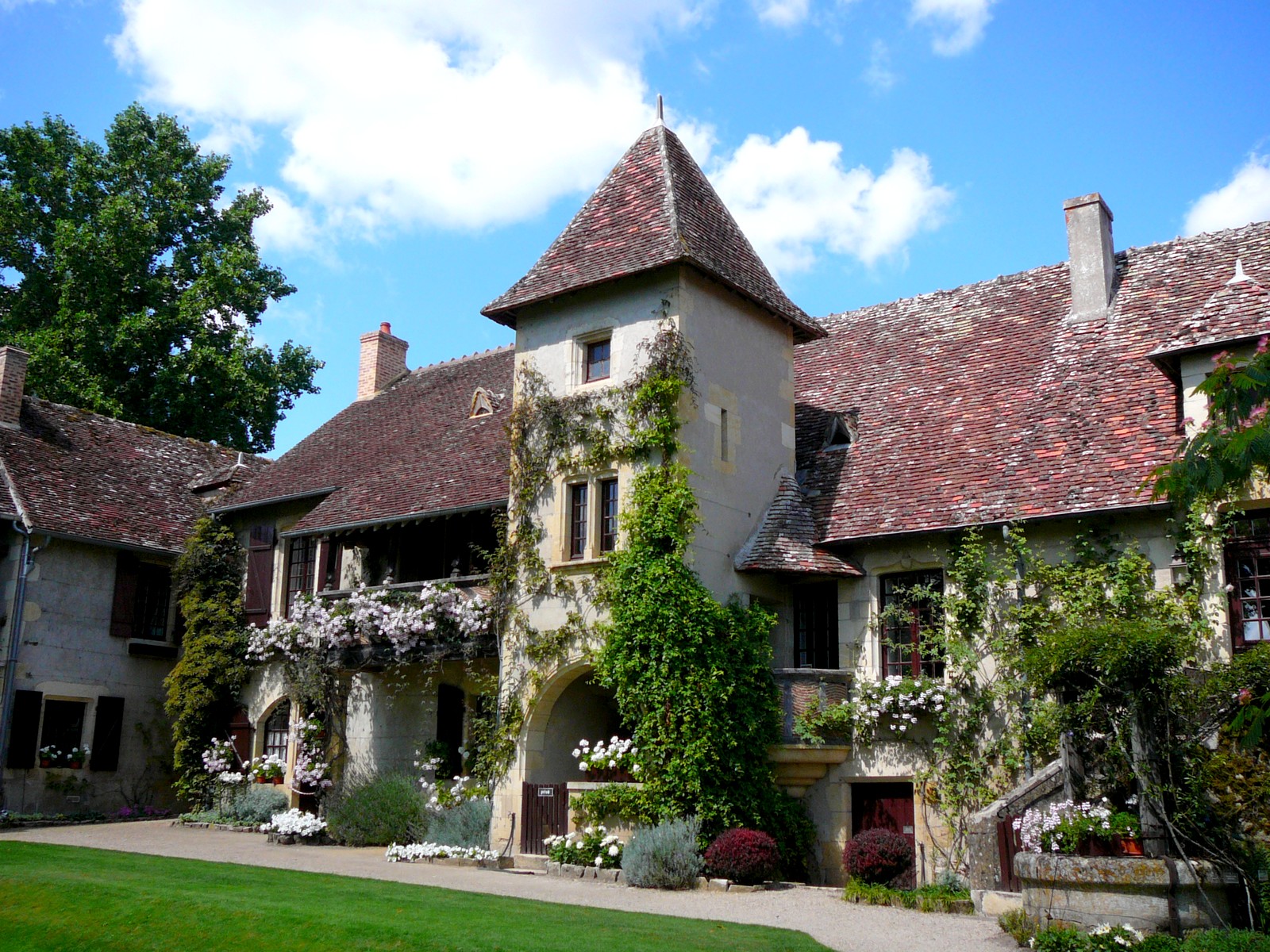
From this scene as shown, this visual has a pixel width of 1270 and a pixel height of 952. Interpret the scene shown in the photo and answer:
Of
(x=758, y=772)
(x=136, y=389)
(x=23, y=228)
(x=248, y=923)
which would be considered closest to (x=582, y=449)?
(x=758, y=772)

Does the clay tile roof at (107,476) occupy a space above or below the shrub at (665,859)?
above

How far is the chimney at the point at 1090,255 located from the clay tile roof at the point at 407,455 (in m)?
9.42

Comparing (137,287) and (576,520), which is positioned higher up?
(137,287)

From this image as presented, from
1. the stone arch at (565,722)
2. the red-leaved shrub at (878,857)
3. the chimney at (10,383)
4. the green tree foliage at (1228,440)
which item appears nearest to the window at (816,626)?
the stone arch at (565,722)

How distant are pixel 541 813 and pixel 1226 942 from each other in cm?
974

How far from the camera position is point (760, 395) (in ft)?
64.3

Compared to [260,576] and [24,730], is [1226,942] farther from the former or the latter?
[24,730]

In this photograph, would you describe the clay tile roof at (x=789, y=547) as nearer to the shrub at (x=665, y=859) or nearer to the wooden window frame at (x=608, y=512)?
the wooden window frame at (x=608, y=512)

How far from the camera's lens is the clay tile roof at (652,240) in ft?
60.5

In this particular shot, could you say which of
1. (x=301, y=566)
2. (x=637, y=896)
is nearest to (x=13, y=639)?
(x=301, y=566)

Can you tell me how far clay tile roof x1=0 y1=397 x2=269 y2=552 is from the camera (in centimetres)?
2394

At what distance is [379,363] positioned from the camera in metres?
29.6

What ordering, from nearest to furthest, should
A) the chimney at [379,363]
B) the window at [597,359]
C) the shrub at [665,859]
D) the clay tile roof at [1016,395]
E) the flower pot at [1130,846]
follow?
the flower pot at [1130,846], the shrub at [665,859], the clay tile roof at [1016,395], the window at [597,359], the chimney at [379,363]

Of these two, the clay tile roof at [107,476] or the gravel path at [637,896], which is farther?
the clay tile roof at [107,476]
